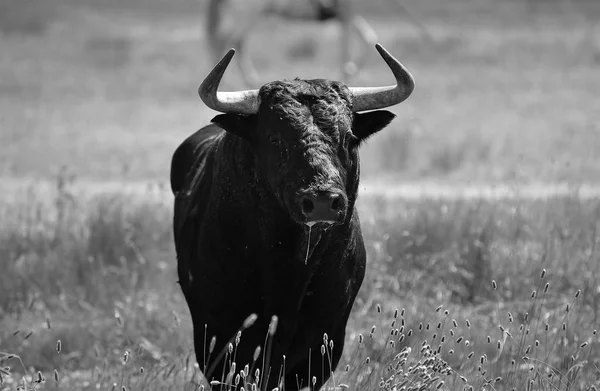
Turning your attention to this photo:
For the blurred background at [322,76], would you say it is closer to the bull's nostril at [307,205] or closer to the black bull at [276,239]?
the black bull at [276,239]

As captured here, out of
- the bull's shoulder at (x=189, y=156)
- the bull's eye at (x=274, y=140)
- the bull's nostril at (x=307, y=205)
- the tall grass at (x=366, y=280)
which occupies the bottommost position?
the tall grass at (x=366, y=280)

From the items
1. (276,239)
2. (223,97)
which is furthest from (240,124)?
(276,239)

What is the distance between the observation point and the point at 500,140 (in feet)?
64.2

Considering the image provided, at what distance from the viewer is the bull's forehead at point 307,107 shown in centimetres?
618

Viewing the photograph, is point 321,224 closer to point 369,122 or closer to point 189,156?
point 369,122

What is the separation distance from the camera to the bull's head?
19.2ft

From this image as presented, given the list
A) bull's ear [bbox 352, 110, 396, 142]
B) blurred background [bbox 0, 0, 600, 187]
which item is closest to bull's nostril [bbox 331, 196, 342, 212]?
bull's ear [bbox 352, 110, 396, 142]

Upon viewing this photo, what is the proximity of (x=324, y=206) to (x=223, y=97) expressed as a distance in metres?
1.07

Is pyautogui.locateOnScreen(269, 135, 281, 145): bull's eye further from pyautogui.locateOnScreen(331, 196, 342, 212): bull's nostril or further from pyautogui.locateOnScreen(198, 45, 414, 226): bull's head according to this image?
pyautogui.locateOnScreen(331, 196, 342, 212): bull's nostril

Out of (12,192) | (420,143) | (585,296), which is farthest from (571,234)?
(420,143)

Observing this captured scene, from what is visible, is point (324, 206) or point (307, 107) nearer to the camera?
point (324, 206)

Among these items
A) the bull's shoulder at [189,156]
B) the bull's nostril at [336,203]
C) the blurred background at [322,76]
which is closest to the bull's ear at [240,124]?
Result: the bull's nostril at [336,203]

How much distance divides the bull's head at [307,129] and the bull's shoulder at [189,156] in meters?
1.39

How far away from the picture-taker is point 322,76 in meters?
25.4
